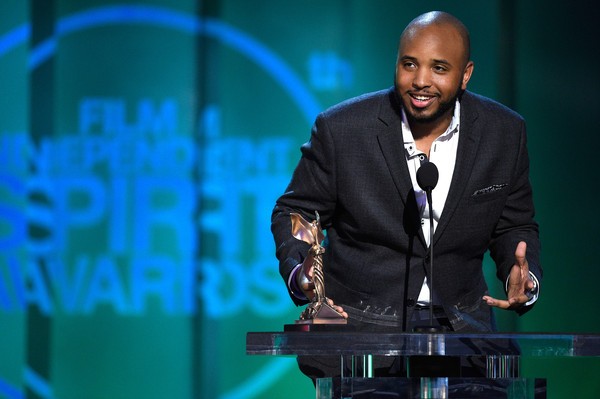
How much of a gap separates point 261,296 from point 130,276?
63 centimetres

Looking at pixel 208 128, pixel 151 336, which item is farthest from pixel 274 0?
pixel 151 336

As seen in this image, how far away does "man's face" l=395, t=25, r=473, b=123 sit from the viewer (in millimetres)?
2463

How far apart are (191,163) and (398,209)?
2289mm

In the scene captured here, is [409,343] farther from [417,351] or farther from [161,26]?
[161,26]

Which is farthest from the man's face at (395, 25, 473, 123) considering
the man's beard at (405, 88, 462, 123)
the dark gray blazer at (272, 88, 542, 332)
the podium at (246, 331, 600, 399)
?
the podium at (246, 331, 600, 399)

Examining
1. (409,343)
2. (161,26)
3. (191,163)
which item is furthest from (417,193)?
(161,26)

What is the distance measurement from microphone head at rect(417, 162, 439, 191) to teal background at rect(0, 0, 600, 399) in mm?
2577

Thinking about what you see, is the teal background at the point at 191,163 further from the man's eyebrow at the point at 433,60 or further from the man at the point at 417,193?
the man's eyebrow at the point at 433,60

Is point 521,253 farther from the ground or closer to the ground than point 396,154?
closer to the ground

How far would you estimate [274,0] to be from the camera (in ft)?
15.6

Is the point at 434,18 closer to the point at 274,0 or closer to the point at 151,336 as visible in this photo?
the point at 274,0

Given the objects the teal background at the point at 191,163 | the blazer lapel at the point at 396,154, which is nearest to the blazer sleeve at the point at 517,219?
the blazer lapel at the point at 396,154

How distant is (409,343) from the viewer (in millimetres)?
1819

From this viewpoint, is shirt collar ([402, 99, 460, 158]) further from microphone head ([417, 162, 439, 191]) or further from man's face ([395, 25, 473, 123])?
microphone head ([417, 162, 439, 191])
